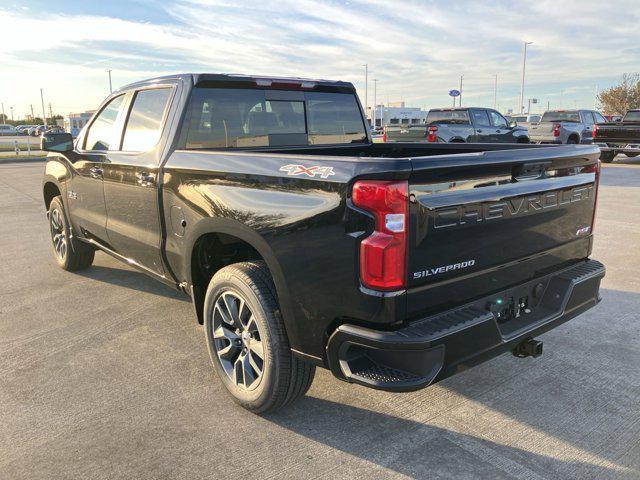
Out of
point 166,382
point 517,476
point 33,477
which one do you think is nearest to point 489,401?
point 517,476

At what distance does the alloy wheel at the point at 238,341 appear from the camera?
297cm

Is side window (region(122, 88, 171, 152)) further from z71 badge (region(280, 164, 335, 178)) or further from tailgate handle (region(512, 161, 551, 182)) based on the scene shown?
tailgate handle (region(512, 161, 551, 182))

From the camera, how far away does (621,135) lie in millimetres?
17078

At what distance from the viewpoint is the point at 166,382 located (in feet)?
11.1

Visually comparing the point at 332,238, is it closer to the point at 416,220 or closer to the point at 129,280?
the point at 416,220

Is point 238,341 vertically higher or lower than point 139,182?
lower

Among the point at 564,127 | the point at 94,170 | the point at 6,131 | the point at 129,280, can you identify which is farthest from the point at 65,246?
the point at 6,131

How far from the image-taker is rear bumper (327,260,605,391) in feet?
7.34

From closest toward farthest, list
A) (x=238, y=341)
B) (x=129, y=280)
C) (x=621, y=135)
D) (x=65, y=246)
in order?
(x=238, y=341) → (x=129, y=280) → (x=65, y=246) → (x=621, y=135)

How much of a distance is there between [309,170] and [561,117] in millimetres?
20836

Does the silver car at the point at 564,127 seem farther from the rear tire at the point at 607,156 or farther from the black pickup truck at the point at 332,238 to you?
the black pickup truck at the point at 332,238

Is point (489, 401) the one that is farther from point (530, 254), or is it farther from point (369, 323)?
point (369, 323)

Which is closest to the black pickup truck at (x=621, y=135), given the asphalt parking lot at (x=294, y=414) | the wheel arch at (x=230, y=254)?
the asphalt parking lot at (x=294, y=414)

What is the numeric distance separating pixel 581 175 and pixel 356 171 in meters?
1.62
